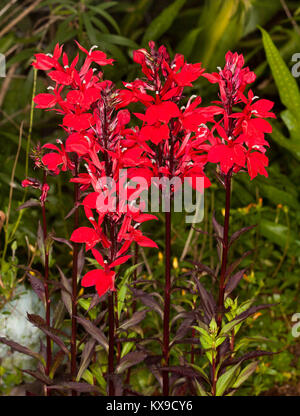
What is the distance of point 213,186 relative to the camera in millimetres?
1384

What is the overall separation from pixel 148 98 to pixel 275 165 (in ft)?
3.16

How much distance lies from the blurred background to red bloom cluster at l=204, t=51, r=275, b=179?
1.15ft

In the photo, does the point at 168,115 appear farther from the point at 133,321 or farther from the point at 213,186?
the point at 213,186

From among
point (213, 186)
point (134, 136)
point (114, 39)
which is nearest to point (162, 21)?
point (114, 39)

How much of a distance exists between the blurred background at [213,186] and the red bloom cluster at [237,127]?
13.8 inches

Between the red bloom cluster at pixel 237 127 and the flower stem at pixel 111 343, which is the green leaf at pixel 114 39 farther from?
the flower stem at pixel 111 343

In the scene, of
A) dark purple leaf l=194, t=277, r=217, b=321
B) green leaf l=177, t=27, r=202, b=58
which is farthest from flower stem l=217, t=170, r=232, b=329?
green leaf l=177, t=27, r=202, b=58

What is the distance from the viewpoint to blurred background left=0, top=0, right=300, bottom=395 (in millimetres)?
1229

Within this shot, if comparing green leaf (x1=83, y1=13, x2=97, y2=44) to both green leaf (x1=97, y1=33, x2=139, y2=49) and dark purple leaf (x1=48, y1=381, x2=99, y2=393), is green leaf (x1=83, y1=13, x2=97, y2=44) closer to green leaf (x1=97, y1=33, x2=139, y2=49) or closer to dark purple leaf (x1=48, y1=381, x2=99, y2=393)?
green leaf (x1=97, y1=33, x2=139, y2=49)

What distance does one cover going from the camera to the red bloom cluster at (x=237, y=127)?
723mm

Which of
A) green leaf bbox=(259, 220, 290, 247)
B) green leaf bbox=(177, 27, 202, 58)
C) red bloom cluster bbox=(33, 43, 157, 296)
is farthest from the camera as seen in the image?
green leaf bbox=(177, 27, 202, 58)

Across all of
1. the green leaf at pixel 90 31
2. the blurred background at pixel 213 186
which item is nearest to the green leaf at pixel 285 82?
the blurred background at pixel 213 186

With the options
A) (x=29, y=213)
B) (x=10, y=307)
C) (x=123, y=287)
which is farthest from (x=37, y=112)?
(x=123, y=287)

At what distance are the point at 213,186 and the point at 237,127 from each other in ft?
2.09
